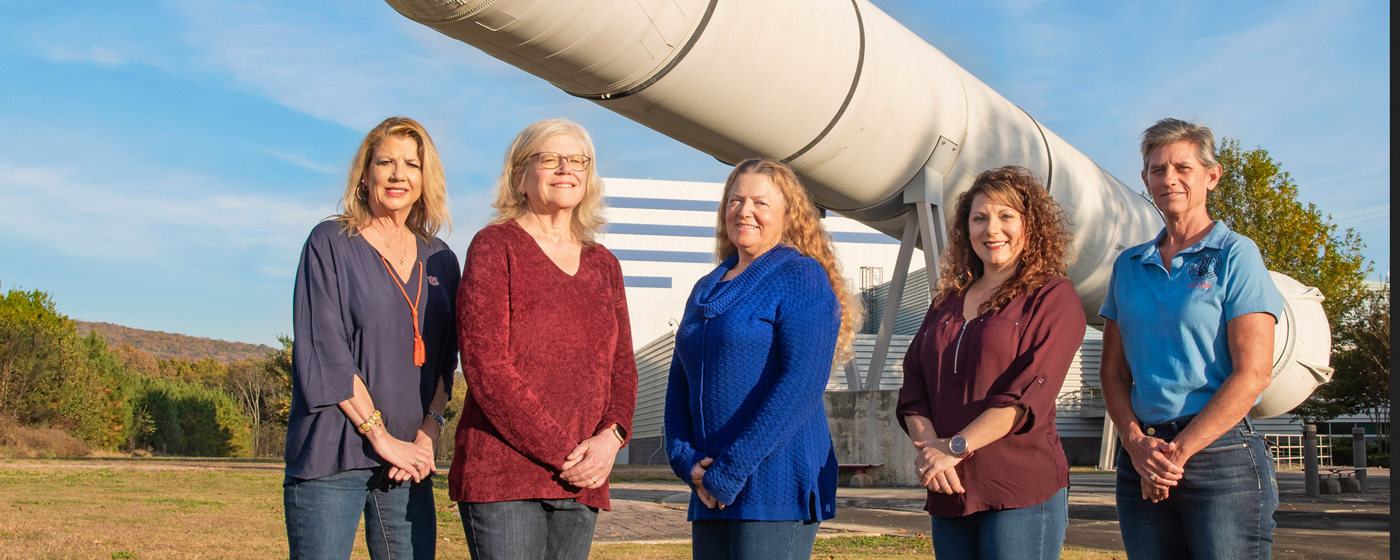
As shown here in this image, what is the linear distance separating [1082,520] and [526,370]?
742cm

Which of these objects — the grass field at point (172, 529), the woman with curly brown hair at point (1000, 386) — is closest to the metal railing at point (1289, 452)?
the grass field at point (172, 529)

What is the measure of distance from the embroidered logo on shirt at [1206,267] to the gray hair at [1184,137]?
1.02ft

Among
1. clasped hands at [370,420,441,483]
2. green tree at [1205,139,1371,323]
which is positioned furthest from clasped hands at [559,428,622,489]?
green tree at [1205,139,1371,323]

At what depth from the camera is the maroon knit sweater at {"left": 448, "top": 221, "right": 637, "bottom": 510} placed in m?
2.40

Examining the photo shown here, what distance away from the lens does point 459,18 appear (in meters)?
4.33

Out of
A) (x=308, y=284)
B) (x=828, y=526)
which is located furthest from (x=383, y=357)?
(x=828, y=526)

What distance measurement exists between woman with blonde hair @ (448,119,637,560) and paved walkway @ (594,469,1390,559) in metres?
4.21

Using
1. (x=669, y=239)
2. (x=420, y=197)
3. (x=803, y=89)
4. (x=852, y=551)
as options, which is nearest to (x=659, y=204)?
(x=669, y=239)

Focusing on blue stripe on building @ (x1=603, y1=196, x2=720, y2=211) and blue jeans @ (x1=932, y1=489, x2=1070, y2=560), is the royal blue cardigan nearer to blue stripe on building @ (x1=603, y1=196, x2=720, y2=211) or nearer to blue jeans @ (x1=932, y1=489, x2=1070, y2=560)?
blue jeans @ (x1=932, y1=489, x2=1070, y2=560)

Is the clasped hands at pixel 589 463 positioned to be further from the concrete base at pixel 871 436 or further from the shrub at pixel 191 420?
the shrub at pixel 191 420

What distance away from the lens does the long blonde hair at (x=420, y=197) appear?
2.83m

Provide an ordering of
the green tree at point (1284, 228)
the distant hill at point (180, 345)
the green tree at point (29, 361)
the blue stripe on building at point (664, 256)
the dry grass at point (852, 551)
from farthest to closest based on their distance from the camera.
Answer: the distant hill at point (180, 345), the blue stripe on building at point (664, 256), the green tree at point (29, 361), the green tree at point (1284, 228), the dry grass at point (852, 551)

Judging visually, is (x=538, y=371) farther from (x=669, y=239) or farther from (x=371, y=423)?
(x=669, y=239)

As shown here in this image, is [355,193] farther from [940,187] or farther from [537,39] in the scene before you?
[940,187]
